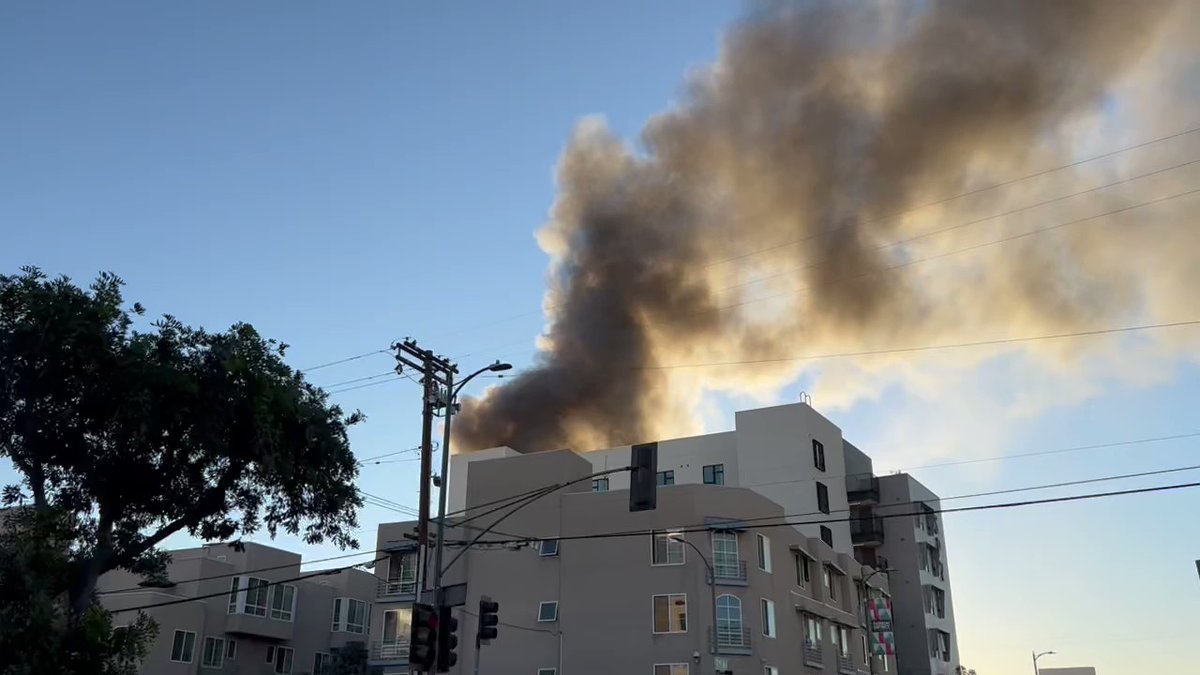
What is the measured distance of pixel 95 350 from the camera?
23906 mm

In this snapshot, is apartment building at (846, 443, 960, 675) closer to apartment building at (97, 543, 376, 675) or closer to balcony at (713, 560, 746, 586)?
balcony at (713, 560, 746, 586)

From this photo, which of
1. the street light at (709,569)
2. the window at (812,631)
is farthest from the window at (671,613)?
the window at (812,631)

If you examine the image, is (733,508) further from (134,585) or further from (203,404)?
(134,585)

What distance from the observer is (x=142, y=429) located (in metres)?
23.6

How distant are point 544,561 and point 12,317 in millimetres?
30994

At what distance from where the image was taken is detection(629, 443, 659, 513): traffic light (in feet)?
66.7

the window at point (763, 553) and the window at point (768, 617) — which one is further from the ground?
the window at point (763, 553)

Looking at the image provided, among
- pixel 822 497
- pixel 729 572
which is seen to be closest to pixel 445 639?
pixel 729 572

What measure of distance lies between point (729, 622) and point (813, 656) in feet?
29.6

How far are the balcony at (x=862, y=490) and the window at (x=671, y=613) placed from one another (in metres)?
34.7

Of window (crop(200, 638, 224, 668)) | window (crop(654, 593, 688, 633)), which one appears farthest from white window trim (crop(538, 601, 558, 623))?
window (crop(200, 638, 224, 668))

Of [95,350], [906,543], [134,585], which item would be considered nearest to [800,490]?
[906,543]

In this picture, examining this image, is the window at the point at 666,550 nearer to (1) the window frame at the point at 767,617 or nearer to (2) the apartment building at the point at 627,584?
(2) the apartment building at the point at 627,584

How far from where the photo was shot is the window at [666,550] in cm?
4741
